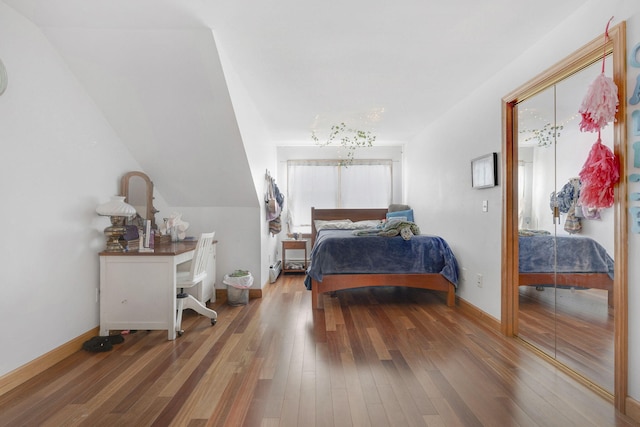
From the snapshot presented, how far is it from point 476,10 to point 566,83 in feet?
2.64

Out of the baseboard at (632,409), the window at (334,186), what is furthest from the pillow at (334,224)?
the baseboard at (632,409)

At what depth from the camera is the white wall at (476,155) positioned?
1707mm

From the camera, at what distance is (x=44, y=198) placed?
2.12 meters

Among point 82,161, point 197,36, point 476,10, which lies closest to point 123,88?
point 82,161

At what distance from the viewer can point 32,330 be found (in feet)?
6.64

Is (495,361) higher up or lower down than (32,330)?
lower down

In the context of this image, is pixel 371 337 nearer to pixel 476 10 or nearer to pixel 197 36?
pixel 476 10

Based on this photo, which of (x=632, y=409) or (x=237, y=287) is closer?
(x=632, y=409)

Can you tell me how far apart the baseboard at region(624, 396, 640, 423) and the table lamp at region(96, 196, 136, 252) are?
11.4 ft

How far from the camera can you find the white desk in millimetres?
2600

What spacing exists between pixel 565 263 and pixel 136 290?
3.25m

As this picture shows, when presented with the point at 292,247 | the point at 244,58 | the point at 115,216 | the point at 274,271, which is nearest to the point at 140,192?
the point at 115,216

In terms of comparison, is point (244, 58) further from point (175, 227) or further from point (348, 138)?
point (348, 138)

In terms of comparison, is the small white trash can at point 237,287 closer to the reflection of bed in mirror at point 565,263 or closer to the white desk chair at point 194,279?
the white desk chair at point 194,279
